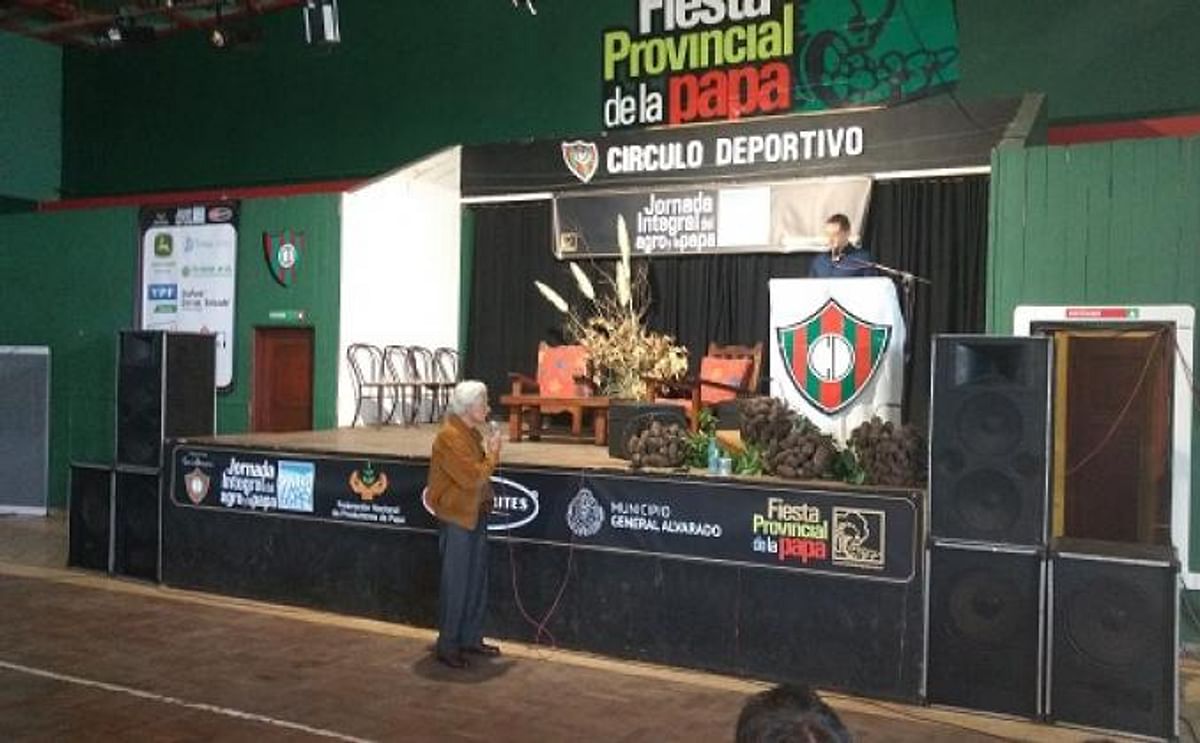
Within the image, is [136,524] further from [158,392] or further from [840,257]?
[840,257]

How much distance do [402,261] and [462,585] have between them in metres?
6.05

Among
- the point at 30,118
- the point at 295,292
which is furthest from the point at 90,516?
the point at 30,118

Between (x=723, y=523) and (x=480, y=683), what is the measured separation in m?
1.49

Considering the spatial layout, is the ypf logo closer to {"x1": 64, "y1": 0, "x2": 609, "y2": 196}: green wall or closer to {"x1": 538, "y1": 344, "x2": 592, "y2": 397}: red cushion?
{"x1": 538, "y1": 344, "x2": 592, "y2": 397}: red cushion

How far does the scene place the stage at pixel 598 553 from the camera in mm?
5605

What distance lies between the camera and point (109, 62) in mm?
14703

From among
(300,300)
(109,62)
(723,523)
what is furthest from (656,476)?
(109,62)

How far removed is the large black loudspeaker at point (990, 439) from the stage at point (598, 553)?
0.70 feet

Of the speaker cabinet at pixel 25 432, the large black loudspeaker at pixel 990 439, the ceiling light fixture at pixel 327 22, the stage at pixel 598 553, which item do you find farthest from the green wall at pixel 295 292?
the large black loudspeaker at pixel 990 439

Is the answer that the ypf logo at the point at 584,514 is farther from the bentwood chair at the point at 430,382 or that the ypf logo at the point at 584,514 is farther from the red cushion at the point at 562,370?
the bentwood chair at the point at 430,382

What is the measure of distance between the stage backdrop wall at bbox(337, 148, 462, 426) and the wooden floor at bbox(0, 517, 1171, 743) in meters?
4.17

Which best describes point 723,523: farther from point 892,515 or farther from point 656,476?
point 892,515

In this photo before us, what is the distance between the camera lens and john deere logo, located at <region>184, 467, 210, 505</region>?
25.2 feet

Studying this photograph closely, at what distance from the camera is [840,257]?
9.21 meters
